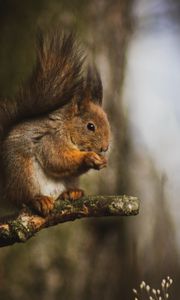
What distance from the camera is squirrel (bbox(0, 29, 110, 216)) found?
1102mm

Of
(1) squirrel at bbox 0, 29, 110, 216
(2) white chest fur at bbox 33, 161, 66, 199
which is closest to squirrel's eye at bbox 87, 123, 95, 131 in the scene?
(1) squirrel at bbox 0, 29, 110, 216

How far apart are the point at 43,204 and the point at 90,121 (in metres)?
0.19

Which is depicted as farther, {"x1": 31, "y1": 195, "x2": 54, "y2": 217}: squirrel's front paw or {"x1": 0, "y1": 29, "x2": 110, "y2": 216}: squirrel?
{"x1": 0, "y1": 29, "x2": 110, "y2": 216}: squirrel

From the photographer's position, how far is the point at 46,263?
61.8 inches

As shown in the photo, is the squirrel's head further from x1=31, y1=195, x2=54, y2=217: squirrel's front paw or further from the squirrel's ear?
x1=31, y1=195, x2=54, y2=217: squirrel's front paw

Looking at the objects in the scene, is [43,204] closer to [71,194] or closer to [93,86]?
[71,194]

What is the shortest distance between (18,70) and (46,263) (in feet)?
1.62

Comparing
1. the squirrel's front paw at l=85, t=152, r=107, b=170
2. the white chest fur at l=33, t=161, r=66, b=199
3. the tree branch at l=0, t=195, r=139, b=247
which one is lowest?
the tree branch at l=0, t=195, r=139, b=247

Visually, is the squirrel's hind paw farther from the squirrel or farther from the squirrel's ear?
the squirrel's ear

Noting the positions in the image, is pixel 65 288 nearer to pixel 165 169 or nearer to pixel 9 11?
pixel 165 169

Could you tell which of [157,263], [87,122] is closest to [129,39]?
[157,263]

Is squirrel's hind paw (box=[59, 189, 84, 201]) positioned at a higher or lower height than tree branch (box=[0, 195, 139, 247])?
higher

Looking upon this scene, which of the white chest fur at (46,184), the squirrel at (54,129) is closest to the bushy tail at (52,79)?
the squirrel at (54,129)

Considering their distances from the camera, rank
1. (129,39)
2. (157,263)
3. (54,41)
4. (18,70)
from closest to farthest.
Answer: (54,41)
(18,70)
(157,263)
(129,39)
